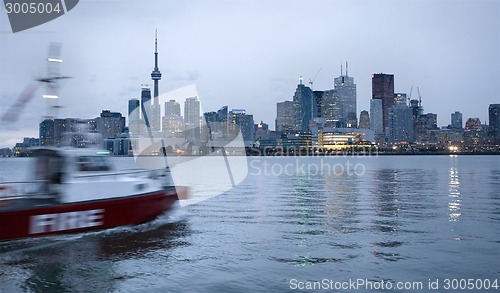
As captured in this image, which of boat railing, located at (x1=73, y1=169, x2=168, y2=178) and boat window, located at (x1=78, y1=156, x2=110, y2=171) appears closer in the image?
boat railing, located at (x1=73, y1=169, x2=168, y2=178)

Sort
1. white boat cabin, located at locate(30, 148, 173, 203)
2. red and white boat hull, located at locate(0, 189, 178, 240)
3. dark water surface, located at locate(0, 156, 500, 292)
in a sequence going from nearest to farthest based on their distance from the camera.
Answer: dark water surface, located at locate(0, 156, 500, 292), red and white boat hull, located at locate(0, 189, 178, 240), white boat cabin, located at locate(30, 148, 173, 203)

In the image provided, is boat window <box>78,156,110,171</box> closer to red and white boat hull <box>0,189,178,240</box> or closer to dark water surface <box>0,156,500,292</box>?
red and white boat hull <box>0,189,178,240</box>

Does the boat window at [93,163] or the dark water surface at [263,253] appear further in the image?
the boat window at [93,163]

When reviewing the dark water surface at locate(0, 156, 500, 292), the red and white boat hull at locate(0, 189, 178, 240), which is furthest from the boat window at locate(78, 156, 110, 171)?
the dark water surface at locate(0, 156, 500, 292)

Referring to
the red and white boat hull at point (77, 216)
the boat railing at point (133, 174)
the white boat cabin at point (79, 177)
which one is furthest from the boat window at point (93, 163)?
the red and white boat hull at point (77, 216)

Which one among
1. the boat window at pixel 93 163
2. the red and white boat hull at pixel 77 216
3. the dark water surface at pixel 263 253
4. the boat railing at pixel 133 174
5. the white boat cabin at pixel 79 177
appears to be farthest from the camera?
the boat window at pixel 93 163

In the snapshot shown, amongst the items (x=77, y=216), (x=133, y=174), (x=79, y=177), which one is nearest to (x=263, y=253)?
(x=77, y=216)

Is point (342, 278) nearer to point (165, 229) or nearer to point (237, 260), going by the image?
point (237, 260)

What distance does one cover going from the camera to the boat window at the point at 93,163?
19.8 meters

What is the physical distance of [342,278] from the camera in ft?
44.2

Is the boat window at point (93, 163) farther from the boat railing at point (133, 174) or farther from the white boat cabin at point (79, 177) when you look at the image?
the boat railing at point (133, 174)

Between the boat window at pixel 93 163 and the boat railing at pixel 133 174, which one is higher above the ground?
the boat window at pixel 93 163

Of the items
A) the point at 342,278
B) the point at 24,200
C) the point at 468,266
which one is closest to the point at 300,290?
the point at 342,278

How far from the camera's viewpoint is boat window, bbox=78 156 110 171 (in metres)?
19.8
